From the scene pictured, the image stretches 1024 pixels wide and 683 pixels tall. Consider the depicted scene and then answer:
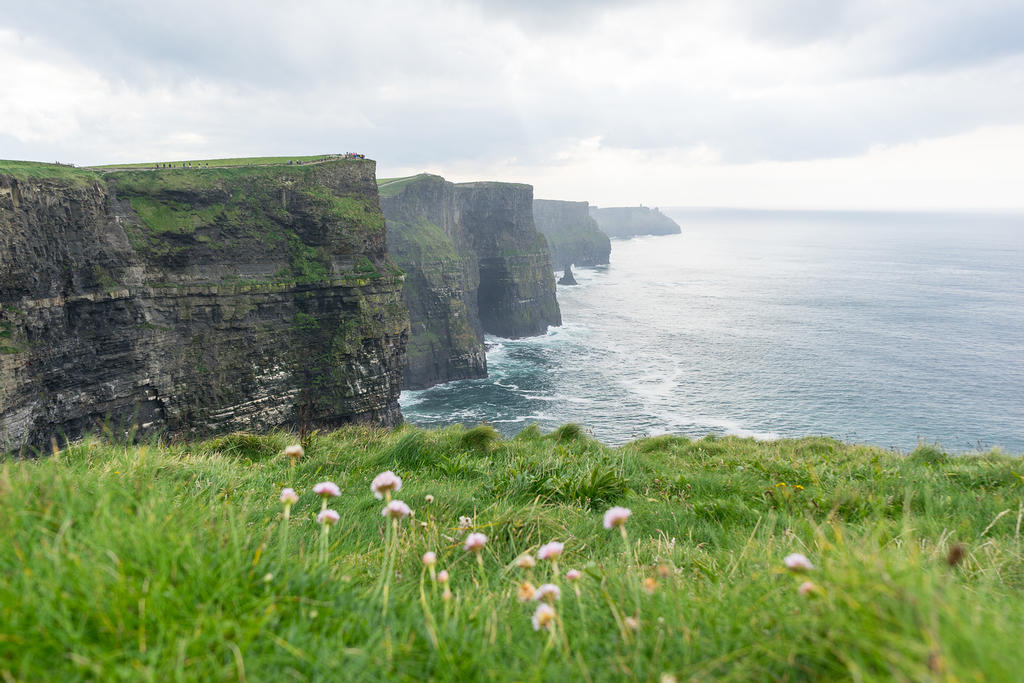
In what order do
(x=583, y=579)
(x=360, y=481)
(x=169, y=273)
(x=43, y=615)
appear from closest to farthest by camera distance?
(x=43, y=615), (x=583, y=579), (x=360, y=481), (x=169, y=273)

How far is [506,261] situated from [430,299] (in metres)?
26.7

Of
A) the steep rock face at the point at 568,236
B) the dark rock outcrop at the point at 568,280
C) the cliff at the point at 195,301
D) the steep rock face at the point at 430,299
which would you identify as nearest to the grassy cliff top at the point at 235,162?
the cliff at the point at 195,301

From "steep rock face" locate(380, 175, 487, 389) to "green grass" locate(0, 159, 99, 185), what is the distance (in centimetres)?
3819

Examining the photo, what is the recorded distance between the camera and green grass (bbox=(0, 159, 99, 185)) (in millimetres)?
26422

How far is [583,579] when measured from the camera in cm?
310

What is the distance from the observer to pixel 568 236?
17825cm

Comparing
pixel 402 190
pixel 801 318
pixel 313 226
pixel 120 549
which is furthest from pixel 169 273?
pixel 801 318

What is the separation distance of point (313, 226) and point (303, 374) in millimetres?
11531

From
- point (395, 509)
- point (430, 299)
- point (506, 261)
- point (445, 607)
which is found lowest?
point (430, 299)

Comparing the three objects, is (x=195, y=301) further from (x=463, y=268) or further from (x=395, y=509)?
(x=463, y=268)

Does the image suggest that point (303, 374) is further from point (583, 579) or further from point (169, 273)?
point (583, 579)

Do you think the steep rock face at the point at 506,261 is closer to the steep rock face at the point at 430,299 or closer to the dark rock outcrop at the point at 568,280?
the steep rock face at the point at 430,299

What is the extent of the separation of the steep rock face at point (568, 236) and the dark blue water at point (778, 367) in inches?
2211

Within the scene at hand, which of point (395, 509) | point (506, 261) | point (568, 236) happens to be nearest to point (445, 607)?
point (395, 509)
